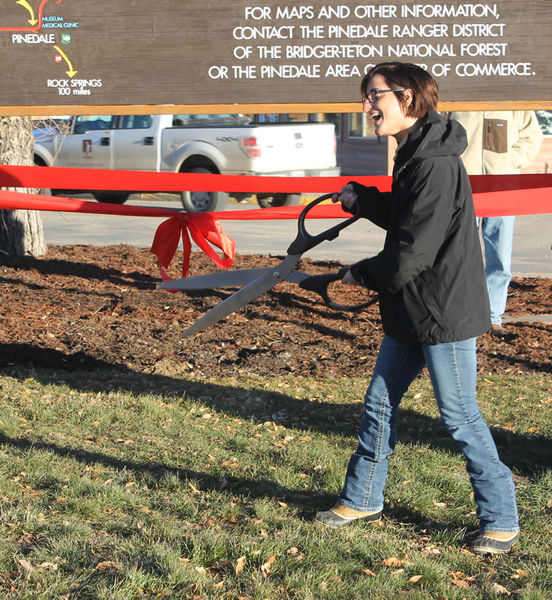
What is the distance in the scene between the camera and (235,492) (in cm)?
396

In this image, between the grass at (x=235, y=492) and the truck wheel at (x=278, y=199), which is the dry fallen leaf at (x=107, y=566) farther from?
Answer: the truck wheel at (x=278, y=199)

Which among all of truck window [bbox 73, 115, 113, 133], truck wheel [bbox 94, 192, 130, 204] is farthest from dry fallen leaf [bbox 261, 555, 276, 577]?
truck window [bbox 73, 115, 113, 133]

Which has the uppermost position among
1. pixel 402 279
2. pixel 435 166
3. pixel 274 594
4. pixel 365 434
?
pixel 435 166

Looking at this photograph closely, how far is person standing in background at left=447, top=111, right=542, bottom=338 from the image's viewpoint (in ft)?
21.5

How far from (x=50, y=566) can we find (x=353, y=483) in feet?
3.97

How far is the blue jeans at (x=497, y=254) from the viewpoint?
6609 mm

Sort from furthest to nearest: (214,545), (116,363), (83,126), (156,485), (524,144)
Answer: (83,126) < (524,144) < (116,363) < (156,485) < (214,545)

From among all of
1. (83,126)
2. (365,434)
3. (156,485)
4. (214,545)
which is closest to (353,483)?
(365,434)

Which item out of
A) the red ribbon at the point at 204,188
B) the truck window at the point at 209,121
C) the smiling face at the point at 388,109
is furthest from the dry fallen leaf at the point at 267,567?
the truck window at the point at 209,121

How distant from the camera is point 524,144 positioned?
6703 mm

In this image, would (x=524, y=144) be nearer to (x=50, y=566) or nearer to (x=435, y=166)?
(x=435, y=166)

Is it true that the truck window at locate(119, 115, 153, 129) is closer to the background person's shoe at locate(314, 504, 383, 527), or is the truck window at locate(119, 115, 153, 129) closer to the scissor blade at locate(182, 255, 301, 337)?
the scissor blade at locate(182, 255, 301, 337)

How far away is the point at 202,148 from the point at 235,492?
1245 cm

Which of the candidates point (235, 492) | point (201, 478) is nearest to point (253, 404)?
point (201, 478)
